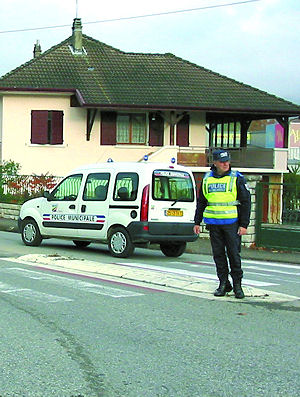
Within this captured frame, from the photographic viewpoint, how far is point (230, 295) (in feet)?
31.4

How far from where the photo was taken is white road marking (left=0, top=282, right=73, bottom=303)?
9.20 meters

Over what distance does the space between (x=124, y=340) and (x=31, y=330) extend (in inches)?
41.2

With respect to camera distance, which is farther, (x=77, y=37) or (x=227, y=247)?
(x=77, y=37)

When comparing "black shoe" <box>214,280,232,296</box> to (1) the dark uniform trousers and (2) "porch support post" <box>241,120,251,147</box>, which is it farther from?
(2) "porch support post" <box>241,120,251,147</box>

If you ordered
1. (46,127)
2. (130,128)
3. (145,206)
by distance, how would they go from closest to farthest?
(145,206) < (46,127) < (130,128)

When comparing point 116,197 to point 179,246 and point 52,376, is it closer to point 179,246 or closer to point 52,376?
point 179,246

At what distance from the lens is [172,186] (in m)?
14.8

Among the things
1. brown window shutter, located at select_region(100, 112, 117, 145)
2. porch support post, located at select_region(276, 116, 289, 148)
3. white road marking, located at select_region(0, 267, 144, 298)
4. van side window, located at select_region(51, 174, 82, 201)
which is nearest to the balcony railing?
porch support post, located at select_region(276, 116, 289, 148)

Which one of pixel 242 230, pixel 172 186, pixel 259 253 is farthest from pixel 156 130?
pixel 242 230

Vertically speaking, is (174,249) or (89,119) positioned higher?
(89,119)

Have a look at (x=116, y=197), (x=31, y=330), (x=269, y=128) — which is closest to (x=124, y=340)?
(x=31, y=330)

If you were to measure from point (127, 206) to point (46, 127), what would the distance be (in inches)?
784

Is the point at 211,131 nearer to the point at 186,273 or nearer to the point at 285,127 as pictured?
the point at 285,127

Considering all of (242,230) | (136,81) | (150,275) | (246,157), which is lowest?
(150,275)
